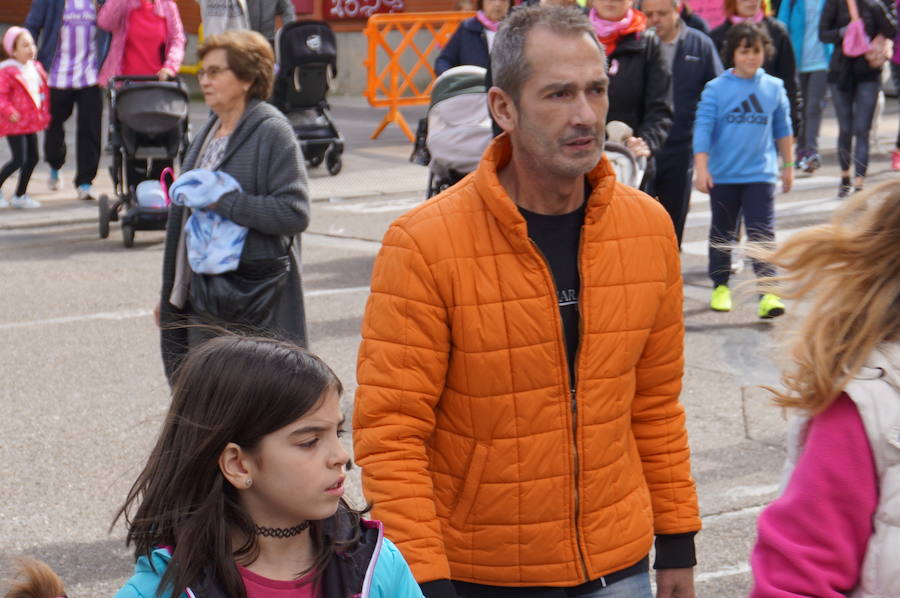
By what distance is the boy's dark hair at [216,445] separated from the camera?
261 centimetres

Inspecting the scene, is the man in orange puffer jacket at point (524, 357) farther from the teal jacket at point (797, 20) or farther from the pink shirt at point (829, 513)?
the teal jacket at point (797, 20)

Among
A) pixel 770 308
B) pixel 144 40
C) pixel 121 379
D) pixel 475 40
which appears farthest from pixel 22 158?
pixel 770 308

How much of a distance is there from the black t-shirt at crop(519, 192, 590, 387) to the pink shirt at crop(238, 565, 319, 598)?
2.85 ft

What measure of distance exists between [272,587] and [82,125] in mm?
11719

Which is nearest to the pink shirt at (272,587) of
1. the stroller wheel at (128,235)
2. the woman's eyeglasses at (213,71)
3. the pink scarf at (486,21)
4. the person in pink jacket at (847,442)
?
the person in pink jacket at (847,442)

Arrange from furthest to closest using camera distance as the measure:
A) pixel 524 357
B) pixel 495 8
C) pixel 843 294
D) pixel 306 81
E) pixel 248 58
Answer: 1. pixel 306 81
2. pixel 495 8
3. pixel 248 58
4. pixel 524 357
5. pixel 843 294

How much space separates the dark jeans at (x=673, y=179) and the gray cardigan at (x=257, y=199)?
411 centimetres

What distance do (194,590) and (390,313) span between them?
2.98ft

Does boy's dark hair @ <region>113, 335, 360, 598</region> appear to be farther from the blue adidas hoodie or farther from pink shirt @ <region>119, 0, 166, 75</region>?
pink shirt @ <region>119, 0, 166, 75</region>

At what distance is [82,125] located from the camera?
540 inches

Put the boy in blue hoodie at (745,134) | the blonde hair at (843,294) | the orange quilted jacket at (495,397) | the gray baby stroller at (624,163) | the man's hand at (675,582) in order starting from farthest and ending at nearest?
the boy in blue hoodie at (745,134), the gray baby stroller at (624,163), the man's hand at (675,582), the orange quilted jacket at (495,397), the blonde hair at (843,294)

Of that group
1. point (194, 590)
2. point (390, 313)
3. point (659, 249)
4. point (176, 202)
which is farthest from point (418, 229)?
Result: point (176, 202)

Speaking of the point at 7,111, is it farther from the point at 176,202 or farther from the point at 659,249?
the point at 659,249

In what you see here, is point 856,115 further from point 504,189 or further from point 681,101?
point 504,189
